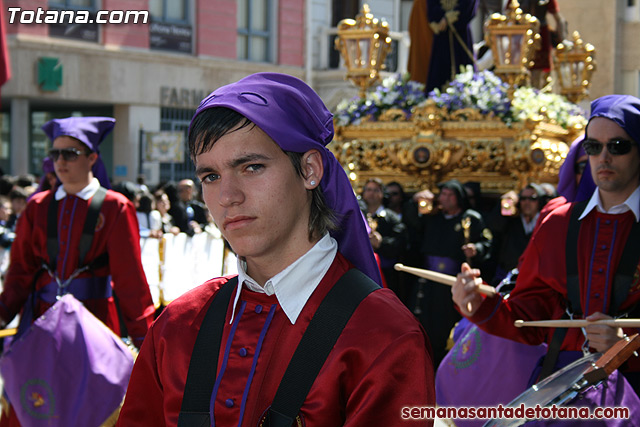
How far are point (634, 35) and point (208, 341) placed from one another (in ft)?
70.9

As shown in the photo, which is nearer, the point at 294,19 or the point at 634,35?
the point at 634,35

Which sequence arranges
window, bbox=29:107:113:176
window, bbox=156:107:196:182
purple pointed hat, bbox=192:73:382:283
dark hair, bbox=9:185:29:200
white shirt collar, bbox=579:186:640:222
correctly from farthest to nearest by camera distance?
window, bbox=156:107:196:182, window, bbox=29:107:113:176, dark hair, bbox=9:185:29:200, white shirt collar, bbox=579:186:640:222, purple pointed hat, bbox=192:73:382:283

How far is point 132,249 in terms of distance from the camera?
5113mm

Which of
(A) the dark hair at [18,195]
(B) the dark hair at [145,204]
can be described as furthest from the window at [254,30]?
(A) the dark hair at [18,195]

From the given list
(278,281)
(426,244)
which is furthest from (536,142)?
(278,281)

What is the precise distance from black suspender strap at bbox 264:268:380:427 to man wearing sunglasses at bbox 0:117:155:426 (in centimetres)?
308

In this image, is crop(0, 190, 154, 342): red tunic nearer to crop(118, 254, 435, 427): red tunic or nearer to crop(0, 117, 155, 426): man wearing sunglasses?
crop(0, 117, 155, 426): man wearing sunglasses

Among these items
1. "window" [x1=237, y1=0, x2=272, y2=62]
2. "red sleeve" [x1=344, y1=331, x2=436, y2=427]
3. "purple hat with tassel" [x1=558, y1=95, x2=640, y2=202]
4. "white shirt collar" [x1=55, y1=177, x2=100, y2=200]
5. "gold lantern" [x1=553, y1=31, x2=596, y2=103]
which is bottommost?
"red sleeve" [x1=344, y1=331, x2=436, y2=427]

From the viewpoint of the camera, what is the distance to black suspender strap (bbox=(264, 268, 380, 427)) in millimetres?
2045

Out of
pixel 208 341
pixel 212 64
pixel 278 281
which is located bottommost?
pixel 208 341

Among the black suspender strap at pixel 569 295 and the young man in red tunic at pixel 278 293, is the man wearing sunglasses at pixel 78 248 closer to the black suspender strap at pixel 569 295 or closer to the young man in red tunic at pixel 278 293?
the black suspender strap at pixel 569 295

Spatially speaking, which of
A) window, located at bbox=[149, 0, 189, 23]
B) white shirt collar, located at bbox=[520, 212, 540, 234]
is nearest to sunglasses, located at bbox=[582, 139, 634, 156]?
white shirt collar, located at bbox=[520, 212, 540, 234]

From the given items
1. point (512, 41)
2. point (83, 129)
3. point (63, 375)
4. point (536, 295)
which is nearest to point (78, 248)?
point (83, 129)

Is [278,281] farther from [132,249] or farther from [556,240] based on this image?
[132,249]
